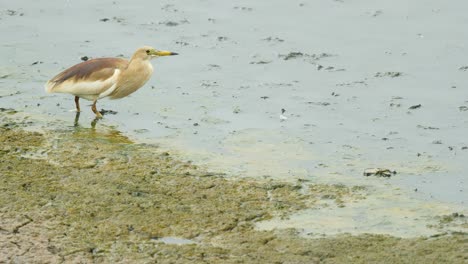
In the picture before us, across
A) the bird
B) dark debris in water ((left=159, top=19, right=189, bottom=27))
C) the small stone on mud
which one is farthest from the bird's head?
dark debris in water ((left=159, top=19, right=189, bottom=27))

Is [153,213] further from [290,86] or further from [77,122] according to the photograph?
[290,86]

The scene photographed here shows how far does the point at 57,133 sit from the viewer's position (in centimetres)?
966

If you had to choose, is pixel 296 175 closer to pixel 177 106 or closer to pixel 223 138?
pixel 223 138

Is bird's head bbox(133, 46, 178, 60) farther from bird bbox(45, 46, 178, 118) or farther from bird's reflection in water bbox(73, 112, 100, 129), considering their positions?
bird's reflection in water bbox(73, 112, 100, 129)

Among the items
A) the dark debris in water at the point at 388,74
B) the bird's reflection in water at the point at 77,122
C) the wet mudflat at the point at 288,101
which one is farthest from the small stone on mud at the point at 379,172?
the dark debris in water at the point at 388,74

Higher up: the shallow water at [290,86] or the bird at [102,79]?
the bird at [102,79]

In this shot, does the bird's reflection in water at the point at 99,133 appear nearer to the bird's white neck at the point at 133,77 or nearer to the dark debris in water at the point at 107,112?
the dark debris in water at the point at 107,112

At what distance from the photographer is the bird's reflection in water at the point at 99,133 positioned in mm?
9620

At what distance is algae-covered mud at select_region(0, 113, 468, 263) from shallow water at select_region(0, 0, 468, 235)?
11.1 inches

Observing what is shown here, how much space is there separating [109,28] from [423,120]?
16.2ft

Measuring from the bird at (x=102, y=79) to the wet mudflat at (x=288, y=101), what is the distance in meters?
0.23

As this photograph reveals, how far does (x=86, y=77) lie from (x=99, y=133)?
0.70 metres

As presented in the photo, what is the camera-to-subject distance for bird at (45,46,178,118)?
33.7 ft

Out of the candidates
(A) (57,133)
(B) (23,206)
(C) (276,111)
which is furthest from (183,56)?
(B) (23,206)
